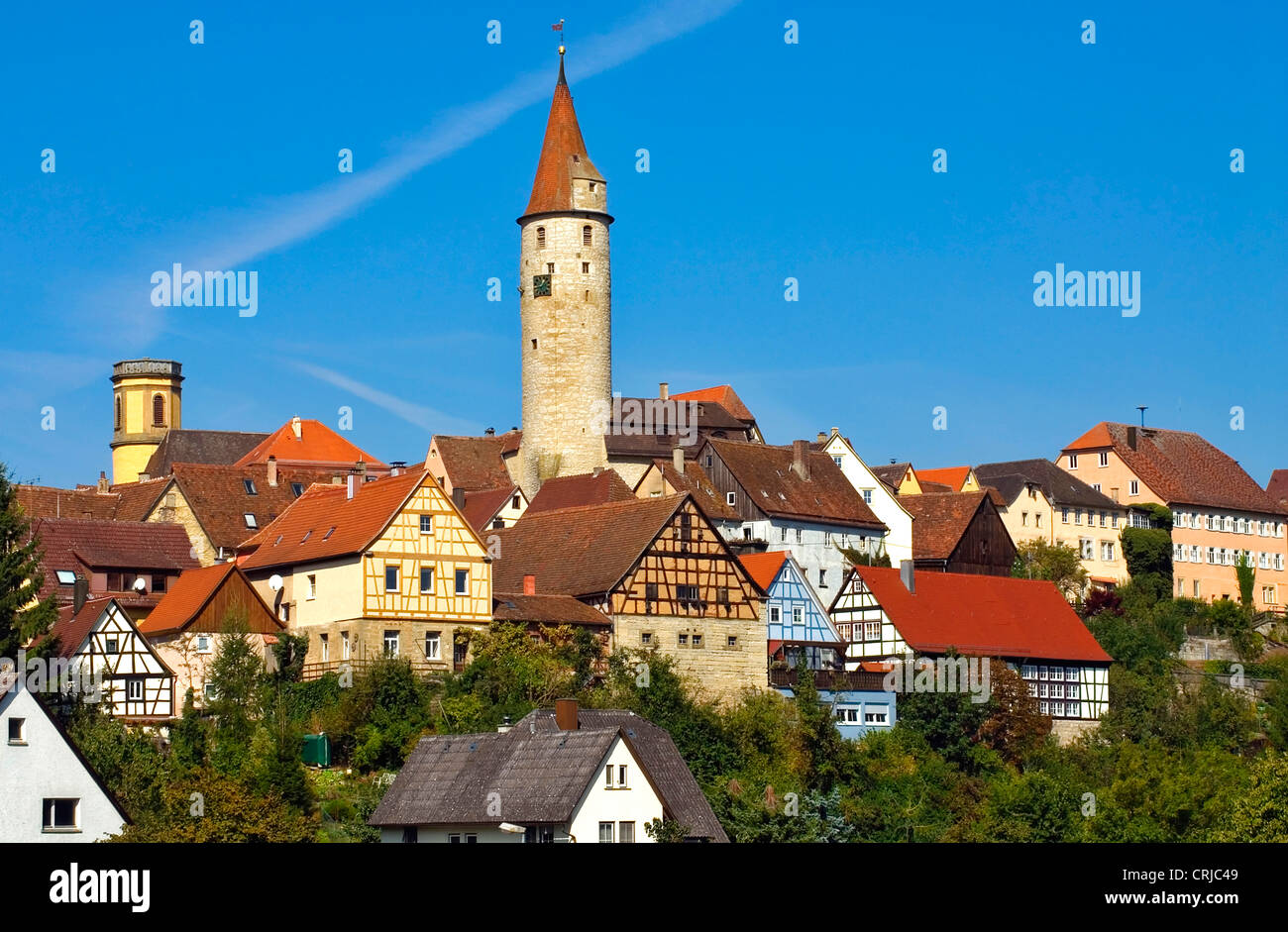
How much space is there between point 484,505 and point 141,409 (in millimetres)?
38607

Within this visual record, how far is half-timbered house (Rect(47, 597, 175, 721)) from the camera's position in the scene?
4497 centimetres

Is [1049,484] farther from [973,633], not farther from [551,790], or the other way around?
[551,790]

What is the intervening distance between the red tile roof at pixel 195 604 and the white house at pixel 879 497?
84.1 feet

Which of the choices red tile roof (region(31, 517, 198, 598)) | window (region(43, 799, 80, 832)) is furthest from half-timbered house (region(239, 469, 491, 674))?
window (region(43, 799, 80, 832))

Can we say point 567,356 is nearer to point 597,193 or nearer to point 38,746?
point 597,193

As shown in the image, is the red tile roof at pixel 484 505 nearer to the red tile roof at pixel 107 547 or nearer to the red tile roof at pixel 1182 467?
the red tile roof at pixel 107 547

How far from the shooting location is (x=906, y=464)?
270ft

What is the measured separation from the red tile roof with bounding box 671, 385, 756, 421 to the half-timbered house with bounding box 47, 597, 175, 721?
4343cm

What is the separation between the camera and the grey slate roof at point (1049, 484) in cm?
7831

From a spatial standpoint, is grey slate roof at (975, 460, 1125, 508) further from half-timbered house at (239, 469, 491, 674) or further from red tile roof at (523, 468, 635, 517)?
half-timbered house at (239, 469, 491, 674)

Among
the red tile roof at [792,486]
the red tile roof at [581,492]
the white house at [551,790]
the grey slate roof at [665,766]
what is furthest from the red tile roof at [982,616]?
the white house at [551,790]

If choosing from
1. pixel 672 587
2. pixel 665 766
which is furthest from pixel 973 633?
pixel 665 766
